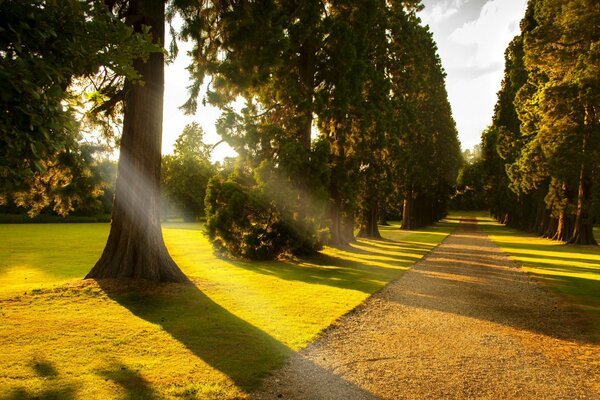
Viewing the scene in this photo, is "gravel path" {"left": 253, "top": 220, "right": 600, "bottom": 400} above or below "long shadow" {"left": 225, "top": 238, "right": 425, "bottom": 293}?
above

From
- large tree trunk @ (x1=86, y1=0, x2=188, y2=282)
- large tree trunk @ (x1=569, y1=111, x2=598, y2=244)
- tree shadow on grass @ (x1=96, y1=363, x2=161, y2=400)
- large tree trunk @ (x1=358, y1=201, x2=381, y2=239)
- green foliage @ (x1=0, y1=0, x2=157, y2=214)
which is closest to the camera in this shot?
green foliage @ (x1=0, y1=0, x2=157, y2=214)

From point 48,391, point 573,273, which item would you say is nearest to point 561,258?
point 573,273

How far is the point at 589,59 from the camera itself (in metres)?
19.6

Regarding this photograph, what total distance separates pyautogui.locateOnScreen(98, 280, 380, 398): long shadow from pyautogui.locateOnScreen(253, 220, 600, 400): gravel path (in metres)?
0.33

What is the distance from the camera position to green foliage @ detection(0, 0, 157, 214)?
3.12 m

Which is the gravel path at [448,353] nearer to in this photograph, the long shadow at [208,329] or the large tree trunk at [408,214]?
the long shadow at [208,329]

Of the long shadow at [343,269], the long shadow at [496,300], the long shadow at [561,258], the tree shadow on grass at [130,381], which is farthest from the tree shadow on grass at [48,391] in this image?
the long shadow at [561,258]

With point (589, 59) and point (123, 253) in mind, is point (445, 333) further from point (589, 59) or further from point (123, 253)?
point (589, 59)

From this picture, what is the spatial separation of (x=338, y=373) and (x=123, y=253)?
21.8 feet

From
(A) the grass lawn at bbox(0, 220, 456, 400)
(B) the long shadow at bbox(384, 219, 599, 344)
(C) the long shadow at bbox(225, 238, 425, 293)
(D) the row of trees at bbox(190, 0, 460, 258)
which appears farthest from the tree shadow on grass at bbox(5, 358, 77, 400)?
(C) the long shadow at bbox(225, 238, 425, 293)

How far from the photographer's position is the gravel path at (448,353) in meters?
4.93

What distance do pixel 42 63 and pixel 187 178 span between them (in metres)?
54.7

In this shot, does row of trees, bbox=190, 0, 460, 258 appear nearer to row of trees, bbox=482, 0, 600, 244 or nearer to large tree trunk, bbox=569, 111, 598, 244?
row of trees, bbox=482, 0, 600, 244

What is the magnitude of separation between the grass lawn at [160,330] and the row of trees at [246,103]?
148cm
